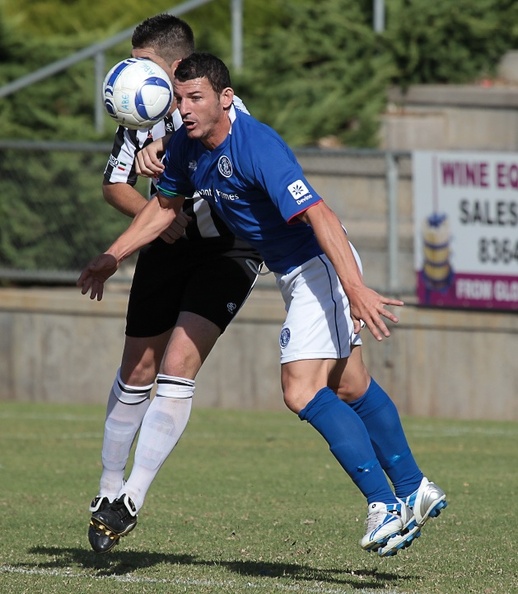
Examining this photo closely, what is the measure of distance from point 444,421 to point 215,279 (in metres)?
6.82

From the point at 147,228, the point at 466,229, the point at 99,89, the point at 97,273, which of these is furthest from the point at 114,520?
the point at 99,89

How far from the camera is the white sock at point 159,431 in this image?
6.30 meters

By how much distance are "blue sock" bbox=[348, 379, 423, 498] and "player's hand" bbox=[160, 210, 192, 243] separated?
49.0 inches

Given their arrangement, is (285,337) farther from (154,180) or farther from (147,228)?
(154,180)

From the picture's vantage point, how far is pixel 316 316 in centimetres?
595

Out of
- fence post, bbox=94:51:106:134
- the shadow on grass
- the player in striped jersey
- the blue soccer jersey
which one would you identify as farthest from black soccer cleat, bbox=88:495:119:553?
fence post, bbox=94:51:106:134

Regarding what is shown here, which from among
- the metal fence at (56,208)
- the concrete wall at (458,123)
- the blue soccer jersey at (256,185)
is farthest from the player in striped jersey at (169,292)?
the concrete wall at (458,123)

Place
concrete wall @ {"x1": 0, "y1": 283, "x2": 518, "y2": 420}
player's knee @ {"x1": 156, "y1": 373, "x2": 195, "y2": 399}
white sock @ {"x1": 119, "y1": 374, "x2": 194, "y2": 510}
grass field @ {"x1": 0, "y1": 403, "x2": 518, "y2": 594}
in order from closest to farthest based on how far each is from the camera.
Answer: grass field @ {"x1": 0, "y1": 403, "x2": 518, "y2": 594} < white sock @ {"x1": 119, "y1": 374, "x2": 194, "y2": 510} < player's knee @ {"x1": 156, "y1": 373, "x2": 195, "y2": 399} < concrete wall @ {"x1": 0, "y1": 283, "x2": 518, "y2": 420}

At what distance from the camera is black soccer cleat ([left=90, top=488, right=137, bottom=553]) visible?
6.10 metres

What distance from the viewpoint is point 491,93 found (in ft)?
58.8

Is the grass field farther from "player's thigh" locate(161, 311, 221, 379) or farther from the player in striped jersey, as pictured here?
"player's thigh" locate(161, 311, 221, 379)

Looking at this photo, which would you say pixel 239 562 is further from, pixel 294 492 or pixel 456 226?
pixel 456 226

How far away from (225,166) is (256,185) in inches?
7.1

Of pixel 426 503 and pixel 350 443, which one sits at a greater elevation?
pixel 350 443
